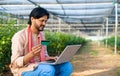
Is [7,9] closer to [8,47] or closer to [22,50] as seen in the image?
[8,47]

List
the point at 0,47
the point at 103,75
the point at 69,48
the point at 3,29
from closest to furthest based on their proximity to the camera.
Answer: the point at 69,48 → the point at 0,47 → the point at 3,29 → the point at 103,75

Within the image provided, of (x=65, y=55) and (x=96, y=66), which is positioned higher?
(x=65, y=55)

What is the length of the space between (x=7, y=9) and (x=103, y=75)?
25.1ft

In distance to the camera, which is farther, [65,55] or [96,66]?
[96,66]

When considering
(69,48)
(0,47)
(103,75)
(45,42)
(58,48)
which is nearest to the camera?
(45,42)

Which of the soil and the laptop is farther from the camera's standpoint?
the soil

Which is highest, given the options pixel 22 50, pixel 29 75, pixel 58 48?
pixel 22 50

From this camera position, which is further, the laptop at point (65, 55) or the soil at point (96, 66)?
the soil at point (96, 66)

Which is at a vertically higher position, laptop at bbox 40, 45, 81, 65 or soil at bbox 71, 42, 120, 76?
laptop at bbox 40, 45, 81, 65

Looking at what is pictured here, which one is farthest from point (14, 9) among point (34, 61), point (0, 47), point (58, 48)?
point (34, 61)

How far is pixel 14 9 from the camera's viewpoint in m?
14.3

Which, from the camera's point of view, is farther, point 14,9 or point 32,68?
point 14,9

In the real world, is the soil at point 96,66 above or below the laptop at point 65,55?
below

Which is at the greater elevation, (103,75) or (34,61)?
(34,61)
